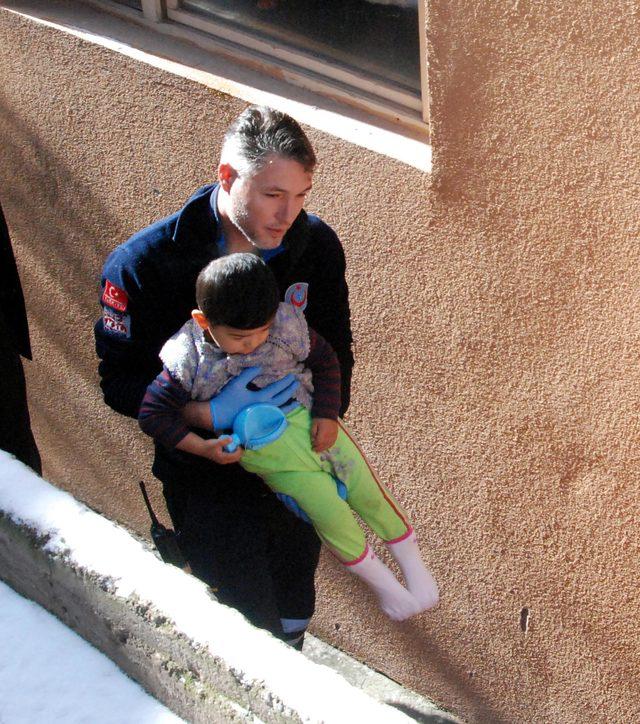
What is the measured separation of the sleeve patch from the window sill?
99cm

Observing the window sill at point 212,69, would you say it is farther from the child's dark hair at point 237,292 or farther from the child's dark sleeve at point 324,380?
the child's dark hair at point 237,292

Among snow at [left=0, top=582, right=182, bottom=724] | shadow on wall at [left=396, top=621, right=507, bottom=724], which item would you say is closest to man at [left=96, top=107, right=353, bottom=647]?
snow at [left=0, top=582, right=182, bottom=724]

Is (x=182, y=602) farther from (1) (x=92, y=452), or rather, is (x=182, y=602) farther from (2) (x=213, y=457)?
(1) (x=92, y=452)

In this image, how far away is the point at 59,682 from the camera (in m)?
2.19

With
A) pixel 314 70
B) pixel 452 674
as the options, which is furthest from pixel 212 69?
pixel 452 674

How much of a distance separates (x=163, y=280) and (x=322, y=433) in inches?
19.2

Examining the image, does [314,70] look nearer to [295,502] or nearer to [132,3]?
[132,3]

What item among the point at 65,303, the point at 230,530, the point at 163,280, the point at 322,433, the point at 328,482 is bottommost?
the point at 65,303

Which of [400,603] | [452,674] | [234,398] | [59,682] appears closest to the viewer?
[59,682]

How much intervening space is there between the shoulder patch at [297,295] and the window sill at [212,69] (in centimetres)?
69

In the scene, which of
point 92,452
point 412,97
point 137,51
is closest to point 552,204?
point 412,97

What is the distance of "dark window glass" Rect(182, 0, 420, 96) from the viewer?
10.5ft

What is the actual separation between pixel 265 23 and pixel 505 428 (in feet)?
4.85

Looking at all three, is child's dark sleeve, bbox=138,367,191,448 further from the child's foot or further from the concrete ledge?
the child's foot
